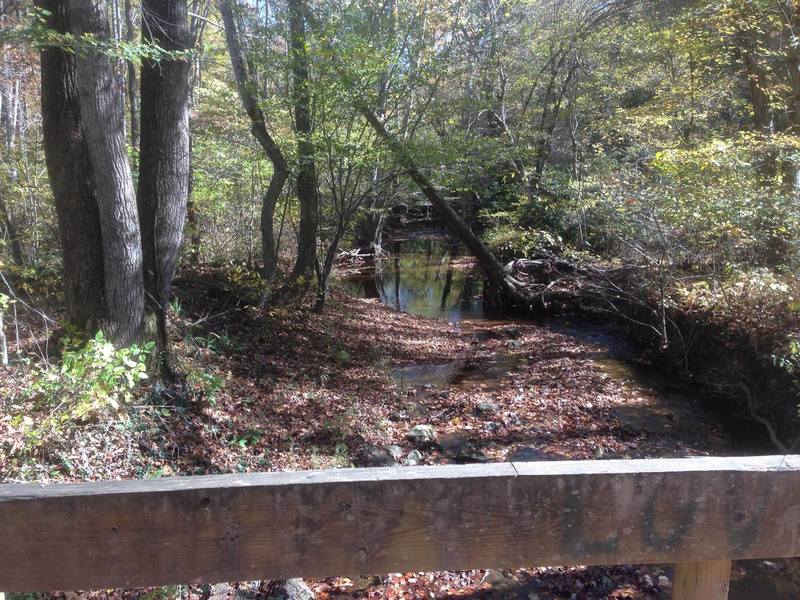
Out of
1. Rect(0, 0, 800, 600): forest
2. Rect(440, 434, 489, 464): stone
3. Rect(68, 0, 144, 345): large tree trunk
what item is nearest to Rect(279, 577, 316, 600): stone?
Rect(0, 0, 800, 600): forest

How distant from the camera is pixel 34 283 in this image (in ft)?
29.6

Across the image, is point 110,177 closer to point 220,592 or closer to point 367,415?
point 220,592

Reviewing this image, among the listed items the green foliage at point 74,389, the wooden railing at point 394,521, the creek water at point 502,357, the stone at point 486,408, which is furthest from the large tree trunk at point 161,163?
the wooden railing at point 394,521

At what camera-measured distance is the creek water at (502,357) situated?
5145 mm

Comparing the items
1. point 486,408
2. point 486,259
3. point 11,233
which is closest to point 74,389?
point 486,408

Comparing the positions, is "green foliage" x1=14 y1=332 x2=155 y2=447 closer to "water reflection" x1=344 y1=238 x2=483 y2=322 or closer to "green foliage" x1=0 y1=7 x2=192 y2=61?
"green foliage" x1=0 y1=7 x2=192 y2=61

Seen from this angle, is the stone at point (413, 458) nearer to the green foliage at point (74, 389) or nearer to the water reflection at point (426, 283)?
the green foliage at point (74, 389)

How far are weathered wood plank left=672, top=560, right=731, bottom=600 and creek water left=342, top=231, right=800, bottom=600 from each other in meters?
3.91

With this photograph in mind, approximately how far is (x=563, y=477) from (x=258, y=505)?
83cm

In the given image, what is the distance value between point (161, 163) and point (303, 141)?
4049mm

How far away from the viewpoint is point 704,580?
1731 mm

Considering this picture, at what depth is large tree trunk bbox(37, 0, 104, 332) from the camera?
6.15 meters

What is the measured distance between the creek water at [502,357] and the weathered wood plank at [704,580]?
12.8ft

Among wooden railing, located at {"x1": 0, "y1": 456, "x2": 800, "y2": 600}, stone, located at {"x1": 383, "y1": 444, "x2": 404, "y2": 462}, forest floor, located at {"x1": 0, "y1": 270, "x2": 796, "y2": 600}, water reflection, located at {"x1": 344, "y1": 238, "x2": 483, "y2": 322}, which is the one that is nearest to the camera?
wooden railing, located at {"x1": 0, "y1": 456, "x2": 800, "y2": 600}
